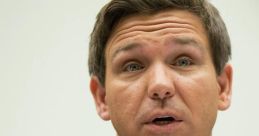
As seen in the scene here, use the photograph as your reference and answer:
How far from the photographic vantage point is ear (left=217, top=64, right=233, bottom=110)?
1.21 metres

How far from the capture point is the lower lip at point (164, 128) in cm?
98

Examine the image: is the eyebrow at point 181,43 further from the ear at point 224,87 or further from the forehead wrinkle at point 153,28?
the ear at point 224,87

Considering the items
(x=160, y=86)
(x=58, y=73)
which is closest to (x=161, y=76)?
(x=160, y=86)

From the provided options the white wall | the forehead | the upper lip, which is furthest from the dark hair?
the white wall

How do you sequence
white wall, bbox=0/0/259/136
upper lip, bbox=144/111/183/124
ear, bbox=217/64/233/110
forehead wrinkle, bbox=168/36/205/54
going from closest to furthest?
upper lip, bbox=144/111/183/124 < forehead wrinkle, bbox=168/36/205/54 < ear, bbox=217/64/233/110 < white wall, bbox=0/0/259/136

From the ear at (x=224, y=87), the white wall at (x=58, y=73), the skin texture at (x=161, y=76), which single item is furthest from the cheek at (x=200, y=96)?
the white wall at (x=58, y=73)

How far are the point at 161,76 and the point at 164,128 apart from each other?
139 mm

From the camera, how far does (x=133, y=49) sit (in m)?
1.09

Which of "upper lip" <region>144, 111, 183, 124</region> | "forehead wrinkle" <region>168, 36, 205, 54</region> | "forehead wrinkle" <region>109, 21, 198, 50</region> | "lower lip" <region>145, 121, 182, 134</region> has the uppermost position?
"forehead wrinkle" <region>109, 21, 198, 50</region>

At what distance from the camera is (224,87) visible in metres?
1.23

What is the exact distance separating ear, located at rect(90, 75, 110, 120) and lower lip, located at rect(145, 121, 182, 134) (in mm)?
270

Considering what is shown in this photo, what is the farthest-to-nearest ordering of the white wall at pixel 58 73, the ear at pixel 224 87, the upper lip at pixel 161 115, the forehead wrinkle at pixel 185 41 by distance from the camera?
the white wall at pixel 58 73
the ear at pixel 224 87
the forehead wrinkle at pixel 185 41
the upper lip at pixel 161 115

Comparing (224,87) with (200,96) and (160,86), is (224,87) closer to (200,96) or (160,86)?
(200,96)

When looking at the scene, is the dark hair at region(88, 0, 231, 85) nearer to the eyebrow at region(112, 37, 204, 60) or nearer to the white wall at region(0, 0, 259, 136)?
the eyebrow at region(112, 37, 204, 60)
